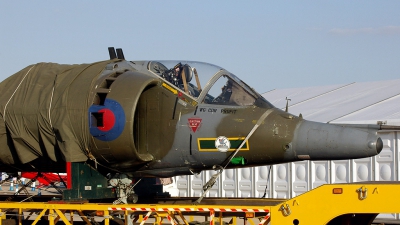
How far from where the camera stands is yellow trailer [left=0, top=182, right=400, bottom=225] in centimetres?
852

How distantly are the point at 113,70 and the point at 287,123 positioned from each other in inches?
122

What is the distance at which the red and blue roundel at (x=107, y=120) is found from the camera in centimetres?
1029

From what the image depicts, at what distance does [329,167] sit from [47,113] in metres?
9.82

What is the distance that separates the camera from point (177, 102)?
10.6m

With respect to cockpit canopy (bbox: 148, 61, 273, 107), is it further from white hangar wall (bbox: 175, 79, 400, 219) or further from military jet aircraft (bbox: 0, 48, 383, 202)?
white hangar wall (bbox: 175, 79, 400, 219)

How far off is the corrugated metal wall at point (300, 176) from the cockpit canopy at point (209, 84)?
5.98 m

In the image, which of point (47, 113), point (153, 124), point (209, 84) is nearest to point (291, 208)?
point (209, 84)

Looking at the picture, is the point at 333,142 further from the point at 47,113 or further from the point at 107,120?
the point at 47,113

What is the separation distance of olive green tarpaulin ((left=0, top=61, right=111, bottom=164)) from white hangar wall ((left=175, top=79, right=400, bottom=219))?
6.92 metres

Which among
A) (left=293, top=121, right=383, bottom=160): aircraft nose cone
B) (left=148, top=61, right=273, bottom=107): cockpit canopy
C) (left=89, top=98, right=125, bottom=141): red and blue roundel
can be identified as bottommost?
(left=293, top=121, right=383, bottom=160): aircraft nose cone

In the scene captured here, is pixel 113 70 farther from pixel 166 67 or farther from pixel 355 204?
pixel 355 204

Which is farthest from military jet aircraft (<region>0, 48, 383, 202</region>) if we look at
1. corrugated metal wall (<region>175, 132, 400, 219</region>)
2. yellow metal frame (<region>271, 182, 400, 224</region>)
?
corrugated metal wall (<region>175, 132, 400, 219</region>)

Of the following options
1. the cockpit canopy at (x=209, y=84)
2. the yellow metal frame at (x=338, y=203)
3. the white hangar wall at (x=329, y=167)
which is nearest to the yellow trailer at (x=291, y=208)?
the yellow metal frame at (x=338, y=203)

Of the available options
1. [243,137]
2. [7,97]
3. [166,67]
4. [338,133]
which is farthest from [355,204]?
[7,97]
